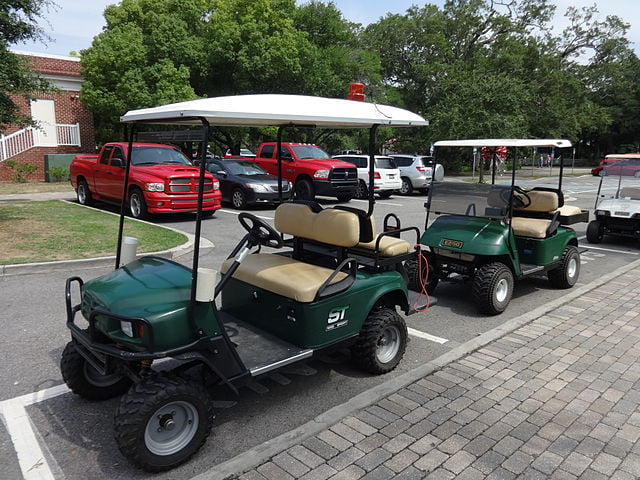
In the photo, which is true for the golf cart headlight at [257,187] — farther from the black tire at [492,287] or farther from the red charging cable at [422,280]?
the black tire at [492,287]

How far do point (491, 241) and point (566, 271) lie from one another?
178 centimetres

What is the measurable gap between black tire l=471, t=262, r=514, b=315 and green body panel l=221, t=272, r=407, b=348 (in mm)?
1694

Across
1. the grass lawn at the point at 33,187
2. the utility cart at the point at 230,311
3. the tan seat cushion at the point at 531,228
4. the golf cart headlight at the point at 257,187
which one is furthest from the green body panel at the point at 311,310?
the grass lawn at the point at 33,187

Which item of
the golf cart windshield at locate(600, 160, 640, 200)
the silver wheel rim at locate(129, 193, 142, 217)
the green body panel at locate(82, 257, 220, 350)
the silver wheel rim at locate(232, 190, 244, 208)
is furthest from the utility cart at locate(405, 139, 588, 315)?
the silver wheel rim at locate(232, 190, 244, 208)

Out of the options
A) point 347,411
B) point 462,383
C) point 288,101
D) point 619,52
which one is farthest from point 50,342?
point 619,52

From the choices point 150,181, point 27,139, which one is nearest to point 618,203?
point 150,181

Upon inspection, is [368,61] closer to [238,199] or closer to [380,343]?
[238,199]

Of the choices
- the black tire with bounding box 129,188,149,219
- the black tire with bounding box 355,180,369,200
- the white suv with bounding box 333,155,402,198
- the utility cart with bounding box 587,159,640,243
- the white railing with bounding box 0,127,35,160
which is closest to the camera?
the utility cart with bounding box 587,159,640,243

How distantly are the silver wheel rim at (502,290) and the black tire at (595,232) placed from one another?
19.2 ft

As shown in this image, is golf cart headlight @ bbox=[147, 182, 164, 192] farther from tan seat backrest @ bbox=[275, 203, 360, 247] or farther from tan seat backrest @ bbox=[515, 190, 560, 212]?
tan seat backrest @ bbox=[515, 190, 560, 212]

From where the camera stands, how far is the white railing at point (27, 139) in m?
19.2

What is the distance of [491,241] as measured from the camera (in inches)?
227

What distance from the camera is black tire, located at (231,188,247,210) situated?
45.2 ft

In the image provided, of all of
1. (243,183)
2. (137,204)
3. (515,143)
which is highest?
(515,143)
